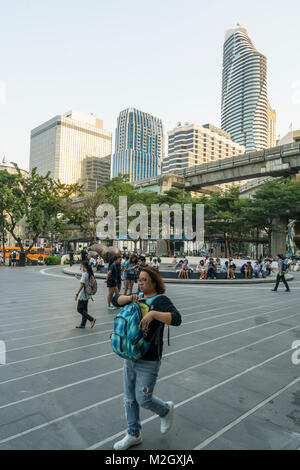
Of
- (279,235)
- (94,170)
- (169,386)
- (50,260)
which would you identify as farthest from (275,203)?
(94,170)

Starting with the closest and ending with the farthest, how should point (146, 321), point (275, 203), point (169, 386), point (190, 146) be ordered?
point (146, 321) → point (169, 386) → point (275, 203) → point (190, 146)

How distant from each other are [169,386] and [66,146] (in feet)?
500

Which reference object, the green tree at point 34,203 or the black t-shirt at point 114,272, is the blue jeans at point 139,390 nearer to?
the black t-shirt at point 114,272

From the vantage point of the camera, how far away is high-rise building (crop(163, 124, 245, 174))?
443ft

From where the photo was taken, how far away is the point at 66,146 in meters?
145

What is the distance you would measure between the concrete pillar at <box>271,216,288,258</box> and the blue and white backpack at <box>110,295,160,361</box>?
39.5 meters

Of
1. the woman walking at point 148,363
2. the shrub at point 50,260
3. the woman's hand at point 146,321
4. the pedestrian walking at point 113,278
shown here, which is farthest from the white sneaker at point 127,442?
the shrub at point 50,260

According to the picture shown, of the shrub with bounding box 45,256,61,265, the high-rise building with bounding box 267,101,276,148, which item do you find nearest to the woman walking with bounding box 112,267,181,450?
the shrub with bounding box 45,256,61,265

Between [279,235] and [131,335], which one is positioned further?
[279,235]

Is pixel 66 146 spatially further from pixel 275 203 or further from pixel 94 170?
pixel 275 203

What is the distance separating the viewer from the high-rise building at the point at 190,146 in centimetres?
13500

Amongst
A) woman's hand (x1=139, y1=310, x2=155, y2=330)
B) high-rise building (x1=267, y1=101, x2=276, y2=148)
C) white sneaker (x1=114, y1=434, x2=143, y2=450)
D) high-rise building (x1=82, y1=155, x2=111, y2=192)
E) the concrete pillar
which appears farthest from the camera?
high-rise building (x1=267, y1=101, x2=276, y2=148)

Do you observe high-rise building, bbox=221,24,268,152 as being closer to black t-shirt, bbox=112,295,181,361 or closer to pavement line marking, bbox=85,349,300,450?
pavement line marking, bbox=85,349,300,450
